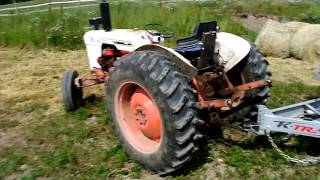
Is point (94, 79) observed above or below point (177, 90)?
below

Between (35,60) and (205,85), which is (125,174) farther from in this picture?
(35,60)

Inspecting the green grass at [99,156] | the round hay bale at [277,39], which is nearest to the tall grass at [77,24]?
the round hay bale at [277,39]

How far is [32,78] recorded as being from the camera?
7.81m

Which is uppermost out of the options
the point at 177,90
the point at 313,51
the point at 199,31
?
the point at 199,31

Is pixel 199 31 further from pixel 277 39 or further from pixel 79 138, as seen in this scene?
pixel 277 39

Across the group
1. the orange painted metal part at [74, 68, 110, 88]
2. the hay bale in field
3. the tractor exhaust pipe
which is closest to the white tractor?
the tractor exhaust pipe

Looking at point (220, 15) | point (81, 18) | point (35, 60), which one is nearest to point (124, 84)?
point (35, 60)

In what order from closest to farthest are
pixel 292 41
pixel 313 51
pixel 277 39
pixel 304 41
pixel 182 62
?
1. pixel 182 62
2. pixel 313 51
3. pixel 304 41
4. pixel 292 41
5. pixel 277 39

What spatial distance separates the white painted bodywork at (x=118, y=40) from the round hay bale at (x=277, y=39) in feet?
17.4

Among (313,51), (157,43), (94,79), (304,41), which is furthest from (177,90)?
(304,41)

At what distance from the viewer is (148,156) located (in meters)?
4.16

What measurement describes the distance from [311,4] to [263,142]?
49.9 ft

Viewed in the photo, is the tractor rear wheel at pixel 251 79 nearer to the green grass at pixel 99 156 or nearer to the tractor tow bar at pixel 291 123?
the green grass at pixel 99 156

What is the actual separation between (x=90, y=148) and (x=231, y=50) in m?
1.86
